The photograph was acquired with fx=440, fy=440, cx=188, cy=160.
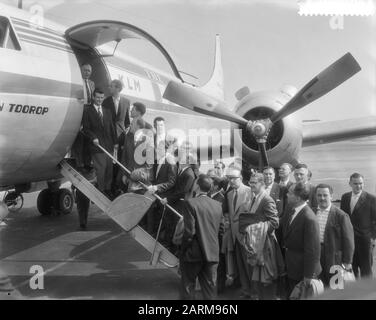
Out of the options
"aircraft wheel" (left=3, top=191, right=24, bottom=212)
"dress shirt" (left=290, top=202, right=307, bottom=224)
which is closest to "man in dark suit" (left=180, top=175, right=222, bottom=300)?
"dress shirt" (left=290, top=202, right=307, bottom=224)

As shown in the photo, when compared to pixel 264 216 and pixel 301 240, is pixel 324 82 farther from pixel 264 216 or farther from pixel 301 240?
pixel 301 240

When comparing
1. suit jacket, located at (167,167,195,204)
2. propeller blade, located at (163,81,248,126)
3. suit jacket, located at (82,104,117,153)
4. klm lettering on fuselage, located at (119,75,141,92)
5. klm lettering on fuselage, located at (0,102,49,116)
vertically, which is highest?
klm lettering on fuselage, located at (119,75,141,92)

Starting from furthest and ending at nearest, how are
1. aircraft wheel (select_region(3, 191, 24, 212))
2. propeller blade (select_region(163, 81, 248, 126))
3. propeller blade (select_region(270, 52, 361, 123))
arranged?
1. aircraft wheel (select_region(3, 191, 24, 212))
2. propeller blade (select_region(163, 81, 248, 126))
3. propeller blade (select_region(270, 52, 361, 123))

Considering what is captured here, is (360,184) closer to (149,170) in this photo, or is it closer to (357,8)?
(357,8)

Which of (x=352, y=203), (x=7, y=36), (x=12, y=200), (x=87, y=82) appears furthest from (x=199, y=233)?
(x=12, y=200)

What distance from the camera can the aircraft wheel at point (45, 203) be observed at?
40.0 ft

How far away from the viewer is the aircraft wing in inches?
460

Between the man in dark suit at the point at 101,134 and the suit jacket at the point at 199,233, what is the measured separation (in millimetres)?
2541

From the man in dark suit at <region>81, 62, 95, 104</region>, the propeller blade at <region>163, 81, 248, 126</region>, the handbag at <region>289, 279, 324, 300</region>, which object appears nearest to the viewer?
the handbag at <region>289, 279, 324, 300</region>

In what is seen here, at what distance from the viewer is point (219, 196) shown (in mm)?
6461

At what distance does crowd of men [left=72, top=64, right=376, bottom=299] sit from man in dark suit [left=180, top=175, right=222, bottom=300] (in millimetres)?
12

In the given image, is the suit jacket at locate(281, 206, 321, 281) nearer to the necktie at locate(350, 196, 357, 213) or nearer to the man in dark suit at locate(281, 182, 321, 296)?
the man in dark suit at locate(281, 182, 321, 296)

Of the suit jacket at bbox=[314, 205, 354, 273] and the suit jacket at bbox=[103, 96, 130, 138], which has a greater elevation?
the suit jacket at bbox=[103, 96, 130, 138]

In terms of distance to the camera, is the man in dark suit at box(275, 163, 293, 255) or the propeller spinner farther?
the propeller spinner
